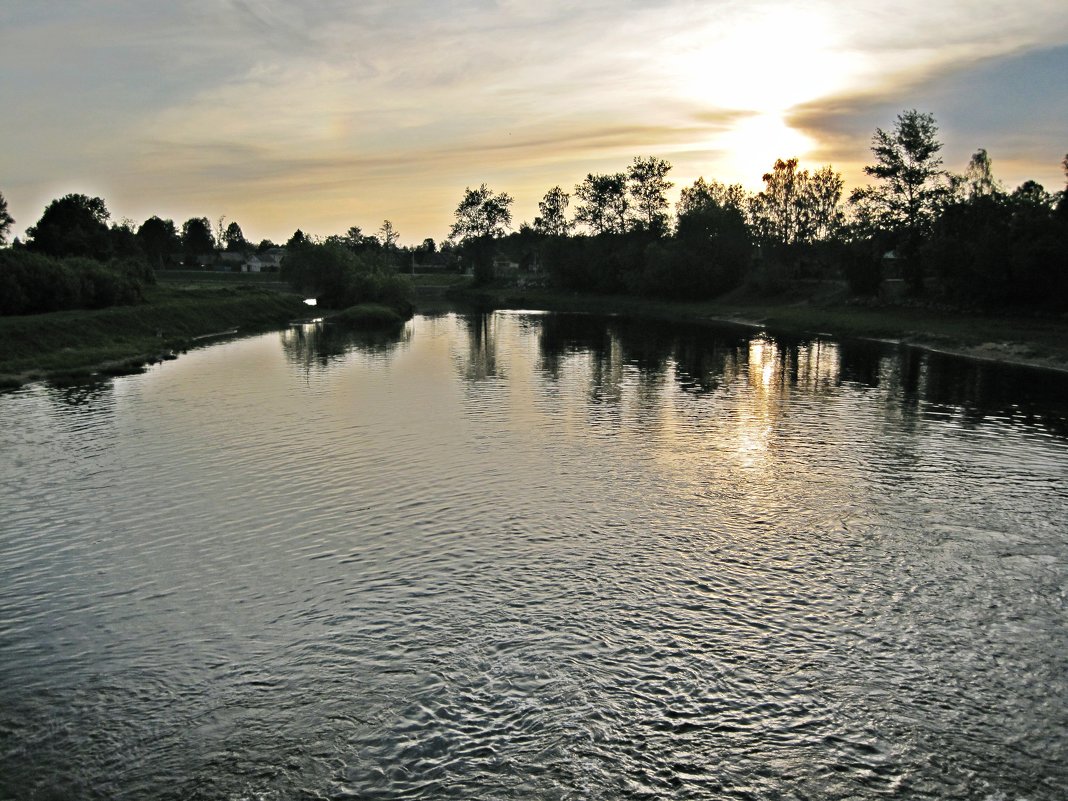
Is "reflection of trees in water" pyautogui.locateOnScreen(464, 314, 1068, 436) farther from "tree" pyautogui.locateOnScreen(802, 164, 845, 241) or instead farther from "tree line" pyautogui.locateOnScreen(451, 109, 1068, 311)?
"tree" pyautogui.locateOnScreen(802, 164, 845, 241)

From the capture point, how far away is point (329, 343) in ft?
216

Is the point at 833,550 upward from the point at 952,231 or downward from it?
downward

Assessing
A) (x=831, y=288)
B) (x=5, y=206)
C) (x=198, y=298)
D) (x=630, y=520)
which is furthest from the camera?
(x=5, y=206)

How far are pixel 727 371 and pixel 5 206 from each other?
112m

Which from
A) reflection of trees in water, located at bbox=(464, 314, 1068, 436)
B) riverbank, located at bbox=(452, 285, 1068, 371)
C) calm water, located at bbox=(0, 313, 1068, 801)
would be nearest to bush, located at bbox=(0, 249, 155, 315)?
calm water, located at bbox=(0, 313, 1068, 801)

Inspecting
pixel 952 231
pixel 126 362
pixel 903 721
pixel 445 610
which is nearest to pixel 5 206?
pixel 126 362

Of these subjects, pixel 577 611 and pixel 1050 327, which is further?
pixel 1050 327

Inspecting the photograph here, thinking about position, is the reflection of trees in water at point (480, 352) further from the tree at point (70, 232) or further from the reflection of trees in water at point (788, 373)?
the tree at point (70, 232)

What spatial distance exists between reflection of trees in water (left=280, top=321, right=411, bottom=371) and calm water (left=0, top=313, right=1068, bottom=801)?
21711 mm

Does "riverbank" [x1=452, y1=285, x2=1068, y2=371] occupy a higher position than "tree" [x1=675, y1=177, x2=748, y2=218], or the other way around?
"tree" [x1=675, y1=177, x2=748, y2=218]

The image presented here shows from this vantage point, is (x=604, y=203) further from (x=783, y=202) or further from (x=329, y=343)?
(x=329, y=343)

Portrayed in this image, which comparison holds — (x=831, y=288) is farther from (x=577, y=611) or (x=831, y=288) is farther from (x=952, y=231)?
(x=577, y=611)

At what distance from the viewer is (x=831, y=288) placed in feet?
336

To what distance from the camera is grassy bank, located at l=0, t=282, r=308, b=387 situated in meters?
46.3
